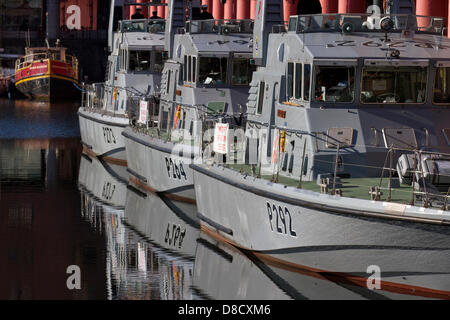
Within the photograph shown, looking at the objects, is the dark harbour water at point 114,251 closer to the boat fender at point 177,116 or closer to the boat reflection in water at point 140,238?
the boat reflection in water at point 140,238

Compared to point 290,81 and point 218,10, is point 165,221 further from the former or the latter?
point 218,10

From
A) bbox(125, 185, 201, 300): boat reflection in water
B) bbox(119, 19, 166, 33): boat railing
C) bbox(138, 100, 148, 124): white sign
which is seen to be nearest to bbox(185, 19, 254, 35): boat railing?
bbox(138, 100, 148, 124): white sign

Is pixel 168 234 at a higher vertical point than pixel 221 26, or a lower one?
lower

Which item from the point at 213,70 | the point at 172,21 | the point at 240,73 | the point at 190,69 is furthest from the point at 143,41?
the point at 240,73

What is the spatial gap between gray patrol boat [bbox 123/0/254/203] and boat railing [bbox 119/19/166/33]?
19.9 ft

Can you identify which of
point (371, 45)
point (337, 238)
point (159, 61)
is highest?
point (371, 45)

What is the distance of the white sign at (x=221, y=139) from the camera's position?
768 inches

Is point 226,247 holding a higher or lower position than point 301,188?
lower

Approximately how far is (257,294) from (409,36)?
520 centimetres

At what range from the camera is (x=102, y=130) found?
32.6 metres

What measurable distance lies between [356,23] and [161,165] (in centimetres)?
744

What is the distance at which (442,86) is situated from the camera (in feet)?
60.3
